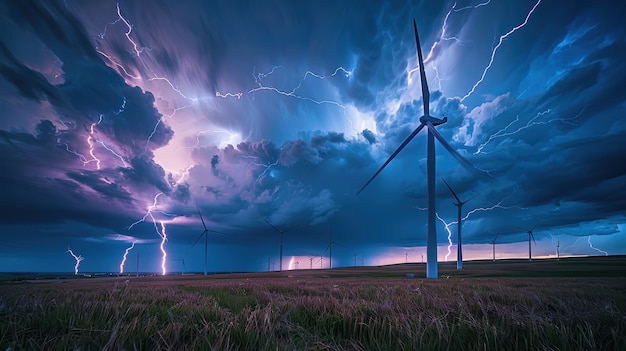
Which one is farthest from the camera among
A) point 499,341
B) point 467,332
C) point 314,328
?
point 314,328

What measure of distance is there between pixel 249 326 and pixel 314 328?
1.12 m

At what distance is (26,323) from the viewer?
3191mm

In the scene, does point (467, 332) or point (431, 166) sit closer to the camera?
point (467, 332)

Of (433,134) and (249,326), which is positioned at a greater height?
(433,134)

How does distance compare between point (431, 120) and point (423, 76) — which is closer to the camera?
point (423, 76)

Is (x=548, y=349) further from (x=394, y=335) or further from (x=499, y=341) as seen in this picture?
(x=394, y=335)

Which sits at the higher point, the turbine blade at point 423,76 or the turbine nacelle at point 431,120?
the turbine blade at point 423,76

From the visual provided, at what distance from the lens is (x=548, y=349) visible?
2.19 meters

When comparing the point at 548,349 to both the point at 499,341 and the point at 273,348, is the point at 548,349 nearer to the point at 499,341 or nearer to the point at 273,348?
the point at 499,341

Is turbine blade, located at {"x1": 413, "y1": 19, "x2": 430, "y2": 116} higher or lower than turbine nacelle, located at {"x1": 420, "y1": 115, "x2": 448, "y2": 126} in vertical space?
higher

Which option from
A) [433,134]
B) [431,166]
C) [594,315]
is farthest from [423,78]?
[594,315]

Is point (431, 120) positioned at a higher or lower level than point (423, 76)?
lower

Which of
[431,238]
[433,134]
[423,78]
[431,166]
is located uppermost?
[423,78]

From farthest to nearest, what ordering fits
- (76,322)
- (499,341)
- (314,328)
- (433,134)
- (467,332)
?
(433,134) → (314,328) → (76,322) → (467,332) → (499,341)
